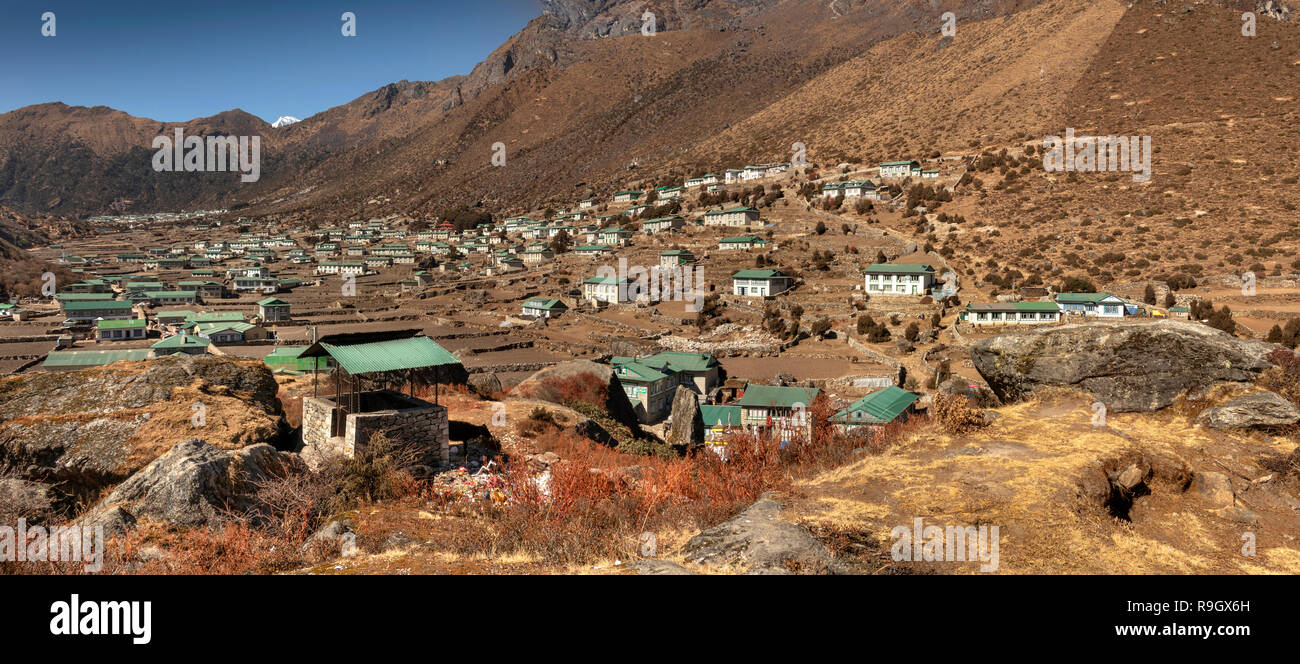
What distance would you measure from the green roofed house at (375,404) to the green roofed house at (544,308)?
152 ft

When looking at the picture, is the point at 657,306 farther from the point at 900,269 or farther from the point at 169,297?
the point at 169,297

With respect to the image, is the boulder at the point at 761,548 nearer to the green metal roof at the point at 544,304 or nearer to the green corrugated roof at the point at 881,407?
the green corrugated roof at the point at 881,407

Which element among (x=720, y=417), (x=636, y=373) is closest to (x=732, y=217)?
(x=636, y=373)

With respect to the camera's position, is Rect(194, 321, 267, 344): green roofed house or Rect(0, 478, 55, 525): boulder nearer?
Rect(0, 478, 55, 525): boulder

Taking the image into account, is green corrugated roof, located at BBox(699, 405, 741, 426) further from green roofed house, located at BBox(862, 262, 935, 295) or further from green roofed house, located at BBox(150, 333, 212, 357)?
green roofed house, located at BBox(150, 333, 212, 357)

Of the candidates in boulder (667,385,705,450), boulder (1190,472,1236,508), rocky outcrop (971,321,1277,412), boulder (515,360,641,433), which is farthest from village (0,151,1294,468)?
boulder (1190,472,1236,508)

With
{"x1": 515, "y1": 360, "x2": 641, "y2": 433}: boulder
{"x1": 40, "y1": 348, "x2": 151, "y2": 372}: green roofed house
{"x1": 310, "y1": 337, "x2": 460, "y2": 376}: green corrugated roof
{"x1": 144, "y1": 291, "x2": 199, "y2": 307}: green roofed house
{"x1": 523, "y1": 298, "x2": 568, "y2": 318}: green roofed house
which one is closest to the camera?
{"x1": 310, "y1": 337, "x2": 460, "y2": 376}: green corrugated roof

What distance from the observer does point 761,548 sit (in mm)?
5746

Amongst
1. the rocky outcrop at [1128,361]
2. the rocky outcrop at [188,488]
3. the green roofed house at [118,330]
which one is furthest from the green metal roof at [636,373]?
the green roofed house at [118,330]

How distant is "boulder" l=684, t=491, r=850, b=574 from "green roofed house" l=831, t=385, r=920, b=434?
15369mm

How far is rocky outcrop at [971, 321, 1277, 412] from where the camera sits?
9867 mm

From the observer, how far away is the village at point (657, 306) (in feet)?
104
